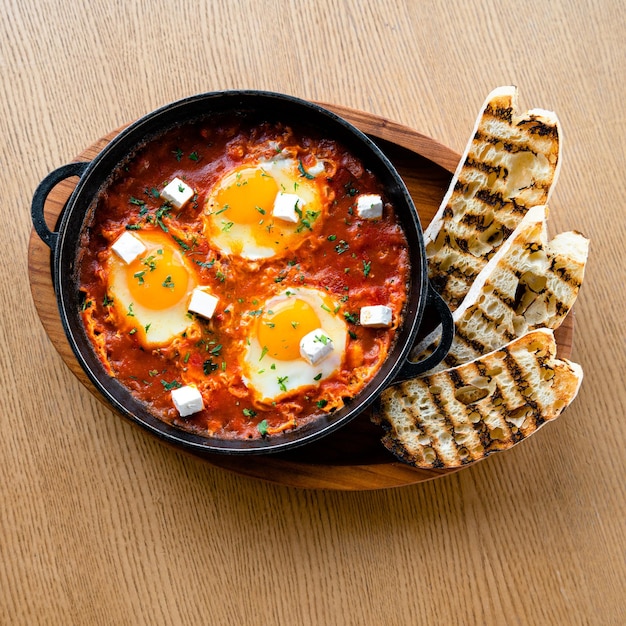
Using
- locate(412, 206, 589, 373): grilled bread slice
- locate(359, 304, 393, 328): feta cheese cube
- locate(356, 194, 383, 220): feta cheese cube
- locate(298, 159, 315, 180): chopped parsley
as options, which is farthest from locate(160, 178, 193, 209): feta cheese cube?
locate(412, 206, 589, 373): grilled bread slice

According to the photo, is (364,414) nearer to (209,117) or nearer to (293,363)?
(293,363)

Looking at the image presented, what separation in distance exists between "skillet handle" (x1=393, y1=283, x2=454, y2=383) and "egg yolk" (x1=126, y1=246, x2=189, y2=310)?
112 cm

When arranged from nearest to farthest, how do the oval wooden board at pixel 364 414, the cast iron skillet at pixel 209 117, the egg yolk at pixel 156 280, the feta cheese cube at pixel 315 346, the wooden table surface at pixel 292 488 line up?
the cast iron skillet at pixel 209 117
the feta cheese cube at pixel 315 346
the egg yolk at pixel 156 280
the oval wooden board at pixel 364 414
the wooden table surface at pixel 292 488

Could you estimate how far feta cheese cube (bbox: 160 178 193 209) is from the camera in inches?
118

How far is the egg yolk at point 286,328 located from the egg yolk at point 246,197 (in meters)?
0.48

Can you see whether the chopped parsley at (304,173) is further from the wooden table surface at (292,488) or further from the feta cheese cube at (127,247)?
the feta cheese cube at (127,247)

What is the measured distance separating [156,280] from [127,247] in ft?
0.66

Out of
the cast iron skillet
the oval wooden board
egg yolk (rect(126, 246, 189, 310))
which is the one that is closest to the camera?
the cast iron skillet

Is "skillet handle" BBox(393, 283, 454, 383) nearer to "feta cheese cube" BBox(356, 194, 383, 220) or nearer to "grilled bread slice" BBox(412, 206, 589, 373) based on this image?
"grilled bread slice" BBox(412, 206, 589, 373)

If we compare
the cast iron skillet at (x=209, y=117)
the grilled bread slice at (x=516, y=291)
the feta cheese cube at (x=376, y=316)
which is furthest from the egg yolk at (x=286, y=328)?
the grilled bread slice at (x=516, y=291)

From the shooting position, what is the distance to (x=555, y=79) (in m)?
3.60

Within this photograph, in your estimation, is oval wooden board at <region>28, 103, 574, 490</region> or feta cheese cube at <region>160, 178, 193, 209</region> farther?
oval wooden board at <region>28, 103, 574, 490</region>

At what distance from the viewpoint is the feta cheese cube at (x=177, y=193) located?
3.01 meters

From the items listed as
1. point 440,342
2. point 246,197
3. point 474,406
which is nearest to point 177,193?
point 246,197
